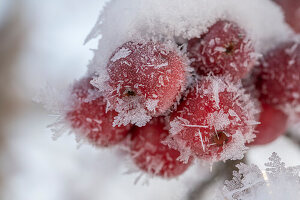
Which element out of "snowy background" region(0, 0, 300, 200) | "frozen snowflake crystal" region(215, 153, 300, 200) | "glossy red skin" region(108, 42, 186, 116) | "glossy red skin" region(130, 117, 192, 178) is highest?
"glossy red skin" region(108, 42, 186, 116)

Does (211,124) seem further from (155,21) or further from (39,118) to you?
(39,118)

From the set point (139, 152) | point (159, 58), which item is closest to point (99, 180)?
point (139, 152)

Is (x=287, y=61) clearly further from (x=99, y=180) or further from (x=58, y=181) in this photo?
(x=58, y=181)

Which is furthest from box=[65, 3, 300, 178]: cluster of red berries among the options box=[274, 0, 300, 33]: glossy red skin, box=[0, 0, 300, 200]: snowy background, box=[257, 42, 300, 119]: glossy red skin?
box=[0, 0, 300, 200]: snowy background

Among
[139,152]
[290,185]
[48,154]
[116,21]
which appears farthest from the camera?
[48,154]

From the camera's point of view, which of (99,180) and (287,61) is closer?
(287,61)

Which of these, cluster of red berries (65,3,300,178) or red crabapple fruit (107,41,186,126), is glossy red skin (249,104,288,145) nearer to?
cluster of red berries (65,3,300,178)

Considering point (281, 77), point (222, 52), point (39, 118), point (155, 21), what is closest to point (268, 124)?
point (281, 77)
